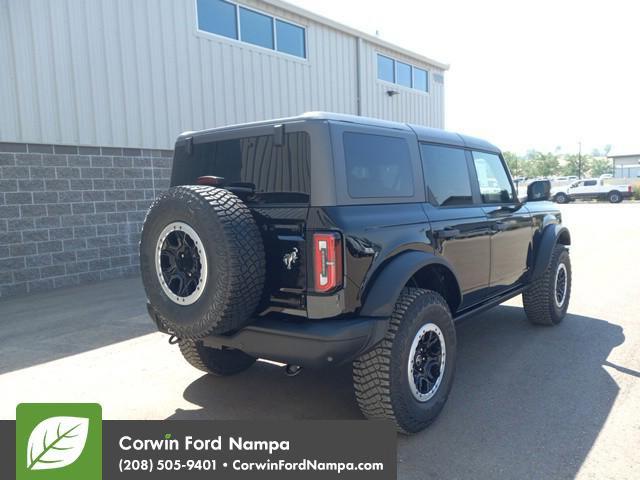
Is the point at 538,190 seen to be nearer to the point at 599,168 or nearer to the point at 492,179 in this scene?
the point at 492,179

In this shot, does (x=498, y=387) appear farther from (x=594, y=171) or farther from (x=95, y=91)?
(x=594, y=171)

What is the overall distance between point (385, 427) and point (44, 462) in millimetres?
1709

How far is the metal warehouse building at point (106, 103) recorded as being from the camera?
7.76 m

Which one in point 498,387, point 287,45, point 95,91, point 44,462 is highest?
point 287,45

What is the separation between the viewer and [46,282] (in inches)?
318

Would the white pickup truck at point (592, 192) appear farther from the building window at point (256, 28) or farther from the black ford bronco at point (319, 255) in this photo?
the black ford bronco at point (319, 255)

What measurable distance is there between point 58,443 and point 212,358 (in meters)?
1.51

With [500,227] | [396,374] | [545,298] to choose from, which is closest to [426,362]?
[396,374]

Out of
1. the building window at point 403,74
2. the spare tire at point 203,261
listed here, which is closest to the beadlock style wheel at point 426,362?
the spare tire at point 203,261

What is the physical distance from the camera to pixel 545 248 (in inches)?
205

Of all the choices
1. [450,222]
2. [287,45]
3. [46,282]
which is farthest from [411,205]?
[287,45]

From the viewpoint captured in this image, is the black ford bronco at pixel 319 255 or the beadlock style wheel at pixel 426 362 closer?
the black ford bronco at pixel 319 255

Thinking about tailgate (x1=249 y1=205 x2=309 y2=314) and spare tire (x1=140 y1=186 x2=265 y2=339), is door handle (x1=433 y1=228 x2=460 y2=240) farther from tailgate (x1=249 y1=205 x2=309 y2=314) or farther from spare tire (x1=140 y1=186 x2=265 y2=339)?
spare tire (x1=140 y1=186 x2=265 y2=339)

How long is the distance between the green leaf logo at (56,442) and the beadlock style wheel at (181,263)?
0.83m
